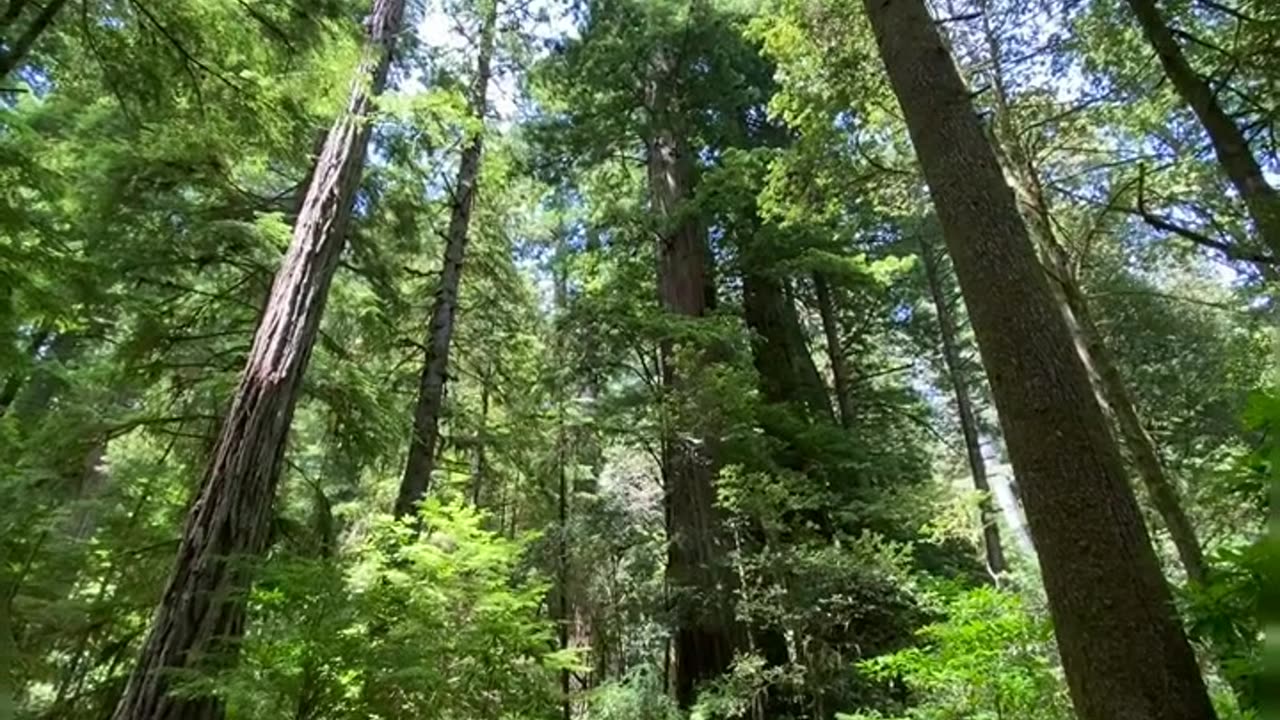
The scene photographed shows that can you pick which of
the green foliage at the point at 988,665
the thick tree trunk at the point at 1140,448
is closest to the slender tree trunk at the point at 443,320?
the green foliage at the point at 988,665

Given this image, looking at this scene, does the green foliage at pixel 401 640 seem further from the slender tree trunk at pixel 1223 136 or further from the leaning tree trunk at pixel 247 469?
the slender tree trunk at pixel 1223 136

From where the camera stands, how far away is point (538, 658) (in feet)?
14.1

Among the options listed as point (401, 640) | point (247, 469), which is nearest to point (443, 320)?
point (247, 469)

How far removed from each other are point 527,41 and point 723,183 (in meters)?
3.94

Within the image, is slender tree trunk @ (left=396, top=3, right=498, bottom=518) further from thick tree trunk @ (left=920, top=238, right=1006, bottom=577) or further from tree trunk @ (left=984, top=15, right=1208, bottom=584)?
thick tree trunk @ (left=920, top=238, right=1006, bottom=577)

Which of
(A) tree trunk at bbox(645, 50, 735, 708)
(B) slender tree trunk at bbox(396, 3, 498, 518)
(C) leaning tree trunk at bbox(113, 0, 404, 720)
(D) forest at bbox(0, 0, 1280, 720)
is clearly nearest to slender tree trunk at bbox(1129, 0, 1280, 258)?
(D) forest at bbox(0, 0, 1280, 720)

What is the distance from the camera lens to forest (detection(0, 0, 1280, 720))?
377 centimetres

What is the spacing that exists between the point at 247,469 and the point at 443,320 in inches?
153

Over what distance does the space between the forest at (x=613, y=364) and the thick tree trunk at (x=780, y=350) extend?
0.07 meters

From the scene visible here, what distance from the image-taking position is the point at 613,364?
8.92 metres

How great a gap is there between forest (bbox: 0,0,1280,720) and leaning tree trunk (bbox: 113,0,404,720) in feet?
0.08

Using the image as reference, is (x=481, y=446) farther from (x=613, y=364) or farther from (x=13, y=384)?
(x=13, y=384)

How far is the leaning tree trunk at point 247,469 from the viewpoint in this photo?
13.2 ft

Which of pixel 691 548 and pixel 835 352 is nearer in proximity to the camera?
pixel 691 548
